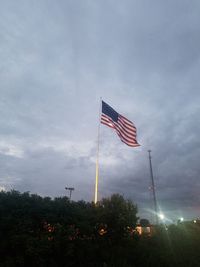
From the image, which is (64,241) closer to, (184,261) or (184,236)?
(184,261)

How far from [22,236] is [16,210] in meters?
1.94

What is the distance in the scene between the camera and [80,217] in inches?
795

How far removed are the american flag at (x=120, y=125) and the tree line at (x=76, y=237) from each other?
4.85 meters

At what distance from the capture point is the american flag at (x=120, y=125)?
22.3 metres

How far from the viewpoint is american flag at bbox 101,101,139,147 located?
22.3m

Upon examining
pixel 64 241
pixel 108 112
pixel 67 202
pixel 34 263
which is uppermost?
pixel 108 112

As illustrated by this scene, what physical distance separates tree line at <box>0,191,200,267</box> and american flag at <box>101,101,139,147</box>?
15.9ft

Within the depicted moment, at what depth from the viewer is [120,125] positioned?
896 inches

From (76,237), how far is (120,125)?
8.66 meters

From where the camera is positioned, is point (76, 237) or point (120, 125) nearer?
point (76, 237)

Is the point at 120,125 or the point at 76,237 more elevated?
the point at 120,125

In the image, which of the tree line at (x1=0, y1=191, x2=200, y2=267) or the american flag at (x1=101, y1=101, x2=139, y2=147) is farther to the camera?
the american flag at (x1=101, y1=101, x2=139, y2=147)

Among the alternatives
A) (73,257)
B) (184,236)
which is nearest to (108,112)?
(73,257)

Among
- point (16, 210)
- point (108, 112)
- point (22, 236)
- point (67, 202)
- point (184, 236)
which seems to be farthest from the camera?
point (184, 236)
